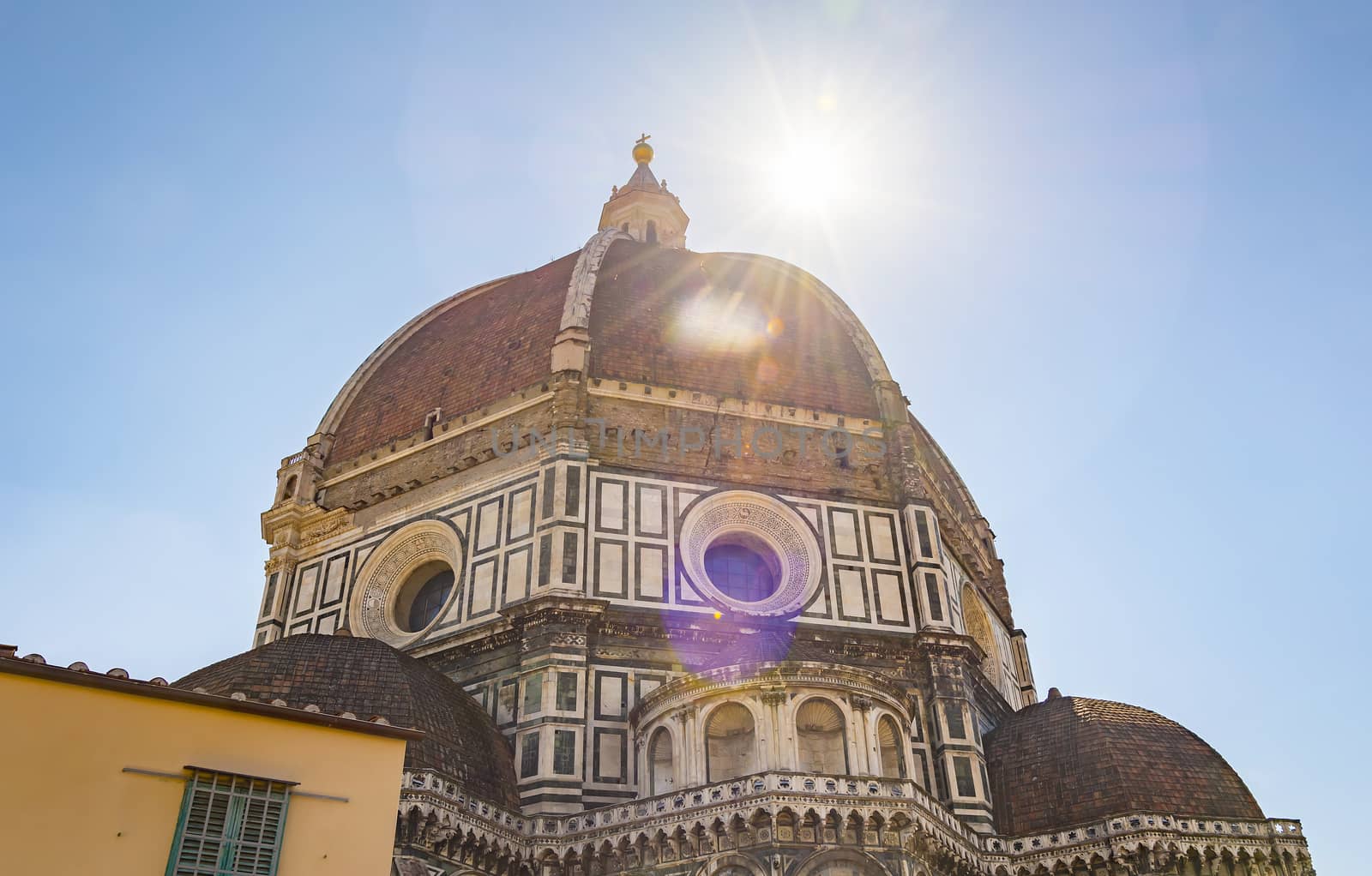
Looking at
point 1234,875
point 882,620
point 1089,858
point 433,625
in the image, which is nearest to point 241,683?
point 433,625

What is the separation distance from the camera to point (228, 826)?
11.9 meters

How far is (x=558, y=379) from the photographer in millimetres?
26062

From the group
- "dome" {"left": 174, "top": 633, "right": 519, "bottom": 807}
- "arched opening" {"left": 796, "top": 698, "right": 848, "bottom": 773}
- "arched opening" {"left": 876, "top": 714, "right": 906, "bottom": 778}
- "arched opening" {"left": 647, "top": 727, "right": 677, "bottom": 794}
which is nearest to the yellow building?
"dome" {"left": 174, "top": 633, "right": 519, "bottom": 807}

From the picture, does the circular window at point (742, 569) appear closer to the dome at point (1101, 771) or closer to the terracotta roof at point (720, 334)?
the terracotta roof at point (720, 334)

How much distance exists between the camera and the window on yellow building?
11656mm

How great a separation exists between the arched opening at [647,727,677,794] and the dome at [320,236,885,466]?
8.50 meters

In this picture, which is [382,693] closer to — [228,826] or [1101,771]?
[228,826]

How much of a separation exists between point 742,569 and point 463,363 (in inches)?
338

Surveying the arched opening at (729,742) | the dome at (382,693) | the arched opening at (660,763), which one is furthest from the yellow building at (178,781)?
the arched opening at (660,763)

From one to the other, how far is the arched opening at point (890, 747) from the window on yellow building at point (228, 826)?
36.3 ft

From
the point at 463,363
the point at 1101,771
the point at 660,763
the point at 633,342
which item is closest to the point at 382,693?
the point at 660,763

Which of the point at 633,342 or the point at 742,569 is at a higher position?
the point at 633,342

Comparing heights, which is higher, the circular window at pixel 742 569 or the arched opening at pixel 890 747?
the circular window at pixel 742 569

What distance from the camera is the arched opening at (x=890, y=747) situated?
20750 mm
